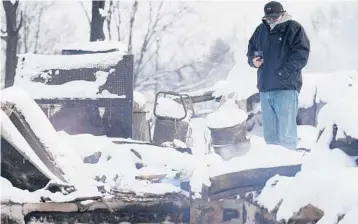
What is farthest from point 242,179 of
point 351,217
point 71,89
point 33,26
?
point 33,26

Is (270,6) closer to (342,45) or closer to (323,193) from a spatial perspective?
(323,193)

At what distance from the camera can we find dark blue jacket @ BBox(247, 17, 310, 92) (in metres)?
6.04

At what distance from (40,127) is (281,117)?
2.87 metres

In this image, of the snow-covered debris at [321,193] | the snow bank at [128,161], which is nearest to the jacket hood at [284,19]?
the snow bank at [128,161]

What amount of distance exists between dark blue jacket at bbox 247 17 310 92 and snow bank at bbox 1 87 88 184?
106 inches

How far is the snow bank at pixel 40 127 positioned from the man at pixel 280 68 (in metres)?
2.58

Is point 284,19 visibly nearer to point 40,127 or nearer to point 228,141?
point 228,141

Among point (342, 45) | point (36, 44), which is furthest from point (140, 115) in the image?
point (342, 45)

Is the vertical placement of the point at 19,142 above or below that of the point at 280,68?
below

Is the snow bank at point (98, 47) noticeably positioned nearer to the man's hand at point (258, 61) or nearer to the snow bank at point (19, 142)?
the man's hand at point (258, 61)

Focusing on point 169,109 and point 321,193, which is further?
point 169,109

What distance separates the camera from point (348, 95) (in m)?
3.54

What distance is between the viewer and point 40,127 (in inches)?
168

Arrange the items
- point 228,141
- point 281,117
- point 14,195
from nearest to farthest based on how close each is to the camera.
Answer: point 14,195, point 281,117, point 228,141
